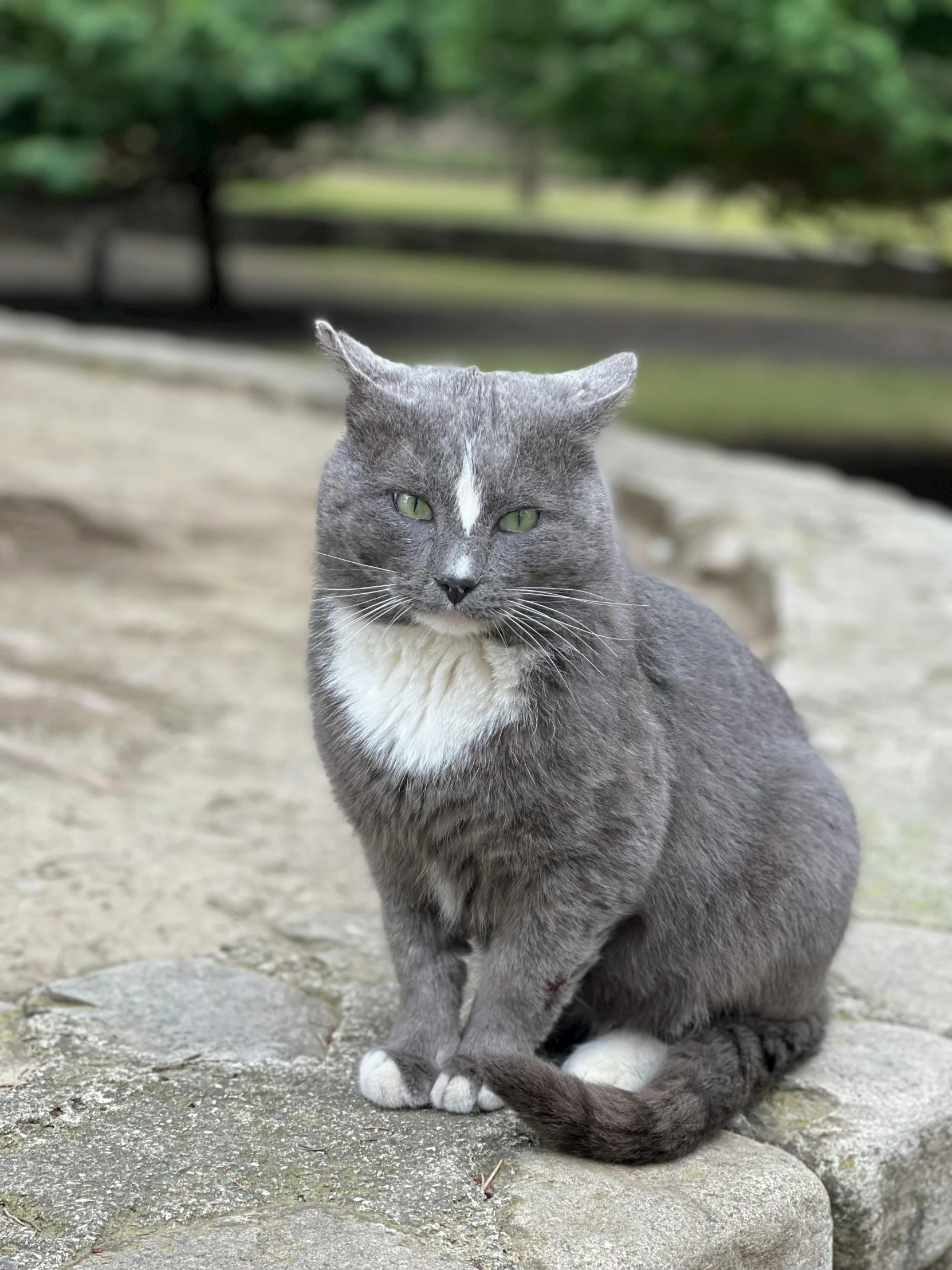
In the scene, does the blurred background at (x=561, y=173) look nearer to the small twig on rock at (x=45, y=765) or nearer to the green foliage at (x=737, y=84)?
the green foliage at (x=737, y=84)

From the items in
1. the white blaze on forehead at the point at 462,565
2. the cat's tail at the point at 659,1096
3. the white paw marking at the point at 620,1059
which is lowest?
the white paw marking at the point at 620,1059

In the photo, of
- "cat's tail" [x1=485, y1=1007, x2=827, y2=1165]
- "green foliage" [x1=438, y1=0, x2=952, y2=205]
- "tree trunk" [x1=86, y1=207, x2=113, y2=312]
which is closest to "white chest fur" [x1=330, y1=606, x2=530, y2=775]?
"cat's tail" [x1=485, y1=1007, x2=827, y2=1165]

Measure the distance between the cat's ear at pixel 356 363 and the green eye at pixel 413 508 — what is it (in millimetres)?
166

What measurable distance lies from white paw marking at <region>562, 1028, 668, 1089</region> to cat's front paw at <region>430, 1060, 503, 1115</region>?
0.52 ft

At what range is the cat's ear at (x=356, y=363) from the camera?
213 centimetres

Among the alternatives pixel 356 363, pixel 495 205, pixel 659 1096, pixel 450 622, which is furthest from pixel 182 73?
pixel 495 205

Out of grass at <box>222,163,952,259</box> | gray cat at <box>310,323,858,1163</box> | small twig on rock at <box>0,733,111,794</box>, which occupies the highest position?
gray cat at <box>310,323,858,1163</box>

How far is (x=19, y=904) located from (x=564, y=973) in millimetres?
1192

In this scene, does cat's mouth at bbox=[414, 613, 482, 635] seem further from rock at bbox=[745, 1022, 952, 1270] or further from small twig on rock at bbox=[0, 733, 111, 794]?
small twig on rock at bbox=[0, 733, 111, 794]

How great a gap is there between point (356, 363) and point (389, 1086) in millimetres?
1081

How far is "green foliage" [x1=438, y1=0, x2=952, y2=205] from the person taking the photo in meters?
7.41

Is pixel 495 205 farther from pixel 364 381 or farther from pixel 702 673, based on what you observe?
pixel 364 381

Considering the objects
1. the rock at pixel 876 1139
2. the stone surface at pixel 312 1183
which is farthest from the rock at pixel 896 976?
the stone surface at pixel 312 1183

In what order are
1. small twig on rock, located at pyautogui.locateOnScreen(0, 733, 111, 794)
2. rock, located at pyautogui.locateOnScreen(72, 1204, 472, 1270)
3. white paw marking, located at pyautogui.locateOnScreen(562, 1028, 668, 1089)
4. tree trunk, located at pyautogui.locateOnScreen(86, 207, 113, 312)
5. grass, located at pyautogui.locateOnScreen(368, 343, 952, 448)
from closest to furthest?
rock, located at pyautogui.locateOnScreen(72, 1204, 472, 1270)
white paw marking, located at pyautogui.locateOnScreen(562, 1028, 668, 1089)
small twig on rock, located at pyautogui.locateOnScreen(0, 733, 111, 794)
grass, located at pyautogui.locateOnScreen(368, 343, 952, 448)
tree trunk, located at pyautogui.locateOnScreen(86, 207, 113, 312)
